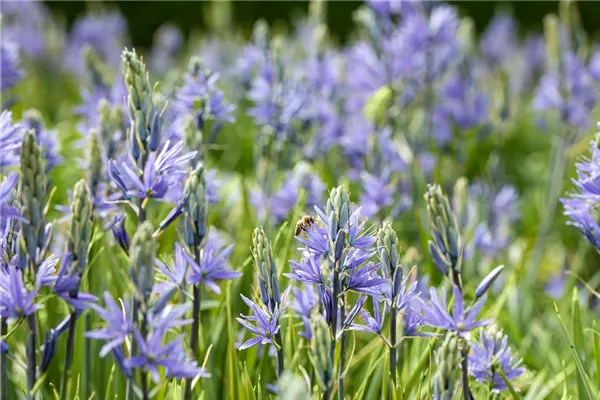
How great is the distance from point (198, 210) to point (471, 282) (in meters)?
2.58

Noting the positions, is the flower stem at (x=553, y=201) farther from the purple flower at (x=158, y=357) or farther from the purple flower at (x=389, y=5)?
the purple flower at (x=158, y=357)

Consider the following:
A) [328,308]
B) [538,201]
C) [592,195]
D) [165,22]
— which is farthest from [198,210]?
[165,22]

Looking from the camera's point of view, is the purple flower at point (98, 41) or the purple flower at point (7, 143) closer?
the purple flower at point (7, 143)

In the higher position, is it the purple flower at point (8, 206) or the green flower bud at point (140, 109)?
the green flower bud at point (140, 109)

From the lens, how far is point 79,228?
1874mm

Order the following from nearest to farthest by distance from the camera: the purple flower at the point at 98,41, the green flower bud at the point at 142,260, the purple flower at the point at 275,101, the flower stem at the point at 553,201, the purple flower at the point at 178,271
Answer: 1. the green flower bud at the point at 142,260
2. the purple flower at the point at 178,271
3. the purple flower at the point at 275,101
4. the flower stem at the point at 553,201
5. the purple flower at the point at 98,41

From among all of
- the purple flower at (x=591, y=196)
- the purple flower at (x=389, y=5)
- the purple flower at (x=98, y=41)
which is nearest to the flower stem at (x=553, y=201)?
the purple flower at (x=389, y=5)

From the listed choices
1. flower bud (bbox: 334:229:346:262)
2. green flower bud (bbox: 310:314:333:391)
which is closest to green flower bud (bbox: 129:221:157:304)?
green flower bud (bbox: 310:314:333:391)

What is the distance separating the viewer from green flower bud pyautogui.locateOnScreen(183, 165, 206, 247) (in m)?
1.97

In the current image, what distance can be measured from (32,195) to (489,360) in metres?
1.51

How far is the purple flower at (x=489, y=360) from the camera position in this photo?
233 centimetres

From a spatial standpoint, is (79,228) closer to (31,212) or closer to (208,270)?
(31,212)

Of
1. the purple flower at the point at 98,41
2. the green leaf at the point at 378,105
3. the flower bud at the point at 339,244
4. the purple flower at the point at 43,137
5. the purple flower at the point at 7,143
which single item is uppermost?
the purple flower at the point at 98,41

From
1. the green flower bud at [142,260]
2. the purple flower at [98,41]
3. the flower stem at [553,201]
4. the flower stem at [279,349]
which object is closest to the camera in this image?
the green flower bud at [142,260]
